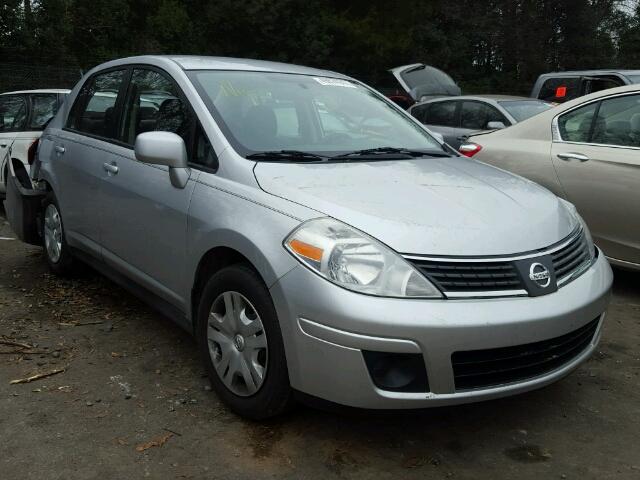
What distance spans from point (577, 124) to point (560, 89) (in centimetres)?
603

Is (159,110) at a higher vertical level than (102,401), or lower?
higher

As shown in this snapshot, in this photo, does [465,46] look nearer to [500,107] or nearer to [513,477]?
[500,107]

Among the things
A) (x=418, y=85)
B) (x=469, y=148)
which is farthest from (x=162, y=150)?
(x=418, y=85)

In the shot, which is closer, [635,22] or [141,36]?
[141,36]

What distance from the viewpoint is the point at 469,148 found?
5.43m

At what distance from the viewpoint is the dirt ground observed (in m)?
2.69

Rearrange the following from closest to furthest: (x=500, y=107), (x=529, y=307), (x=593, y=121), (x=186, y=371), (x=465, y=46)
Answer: (x=529, y=307)
(x=186, y=371)
(x=593, y=121)
(x=500, y=107)
(x=465, y=46)

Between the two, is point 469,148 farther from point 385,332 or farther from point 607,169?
point 385,332

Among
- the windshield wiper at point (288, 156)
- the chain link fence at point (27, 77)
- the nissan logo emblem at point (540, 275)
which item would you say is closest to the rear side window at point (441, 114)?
the windshield wiper at point (288, 156)

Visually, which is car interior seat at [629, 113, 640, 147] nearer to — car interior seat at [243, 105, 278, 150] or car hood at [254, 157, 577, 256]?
car hood at [254, 157, 577, 256]

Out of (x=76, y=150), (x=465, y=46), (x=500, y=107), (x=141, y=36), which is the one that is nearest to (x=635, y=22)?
(x=465, y=46)

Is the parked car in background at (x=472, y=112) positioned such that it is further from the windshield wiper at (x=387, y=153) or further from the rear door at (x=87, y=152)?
the rear door at (x=87, y=152)

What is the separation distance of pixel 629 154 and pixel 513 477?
285 cm

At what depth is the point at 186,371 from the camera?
357cm
